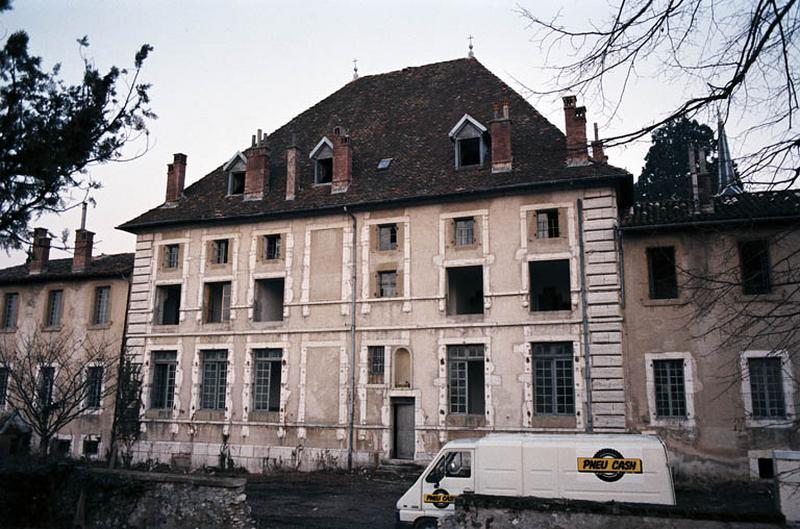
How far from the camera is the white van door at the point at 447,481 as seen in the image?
40.5 feet

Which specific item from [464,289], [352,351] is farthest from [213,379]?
[464,289]

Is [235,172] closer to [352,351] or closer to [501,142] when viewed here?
[352,351]

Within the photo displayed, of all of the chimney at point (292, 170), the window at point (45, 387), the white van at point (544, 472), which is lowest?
the white van at point (544, 472)

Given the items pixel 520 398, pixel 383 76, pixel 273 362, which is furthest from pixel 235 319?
pixel 383 76

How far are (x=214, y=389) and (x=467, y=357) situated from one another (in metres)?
9.43

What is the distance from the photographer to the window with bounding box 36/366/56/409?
20.6m

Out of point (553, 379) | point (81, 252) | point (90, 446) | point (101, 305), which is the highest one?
point (81, 252)

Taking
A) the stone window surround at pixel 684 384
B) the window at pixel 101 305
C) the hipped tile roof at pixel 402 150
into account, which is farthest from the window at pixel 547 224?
the window at pixel 101 305

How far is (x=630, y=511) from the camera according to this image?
9633mm

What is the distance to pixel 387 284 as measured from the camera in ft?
74.1

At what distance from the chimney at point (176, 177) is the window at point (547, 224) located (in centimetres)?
1443

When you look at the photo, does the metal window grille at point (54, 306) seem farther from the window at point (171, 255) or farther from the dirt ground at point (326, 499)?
the dirt ground at point (326, 499)

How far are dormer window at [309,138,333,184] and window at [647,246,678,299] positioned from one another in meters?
11.7

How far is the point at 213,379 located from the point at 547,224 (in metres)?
13.0
